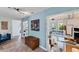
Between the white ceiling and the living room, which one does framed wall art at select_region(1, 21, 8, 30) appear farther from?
the white ceiling

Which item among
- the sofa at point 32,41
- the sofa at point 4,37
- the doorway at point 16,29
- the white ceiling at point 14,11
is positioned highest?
the white ceiling at point 14,11

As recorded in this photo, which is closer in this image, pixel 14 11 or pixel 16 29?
pixel 14 11

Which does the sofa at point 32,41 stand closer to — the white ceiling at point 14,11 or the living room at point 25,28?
the living room at point 25,28

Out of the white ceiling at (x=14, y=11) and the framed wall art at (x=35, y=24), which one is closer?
the white ceiling at (x=14, y=11)

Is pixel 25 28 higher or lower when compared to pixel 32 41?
higher

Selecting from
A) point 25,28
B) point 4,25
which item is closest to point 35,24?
point 25,28

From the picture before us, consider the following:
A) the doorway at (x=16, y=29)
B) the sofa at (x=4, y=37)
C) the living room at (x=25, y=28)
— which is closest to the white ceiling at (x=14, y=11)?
the living room at (x=25, y=28)

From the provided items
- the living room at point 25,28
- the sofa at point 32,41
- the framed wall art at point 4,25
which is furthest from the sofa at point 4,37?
the sofa at point 32,41

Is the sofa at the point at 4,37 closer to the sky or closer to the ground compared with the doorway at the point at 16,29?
closer to the ground

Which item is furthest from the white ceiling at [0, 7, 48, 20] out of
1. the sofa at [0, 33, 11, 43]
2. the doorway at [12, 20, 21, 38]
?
the sofa at [0, 33, 11, 43]

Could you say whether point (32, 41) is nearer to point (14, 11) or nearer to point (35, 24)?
point (35, 24)

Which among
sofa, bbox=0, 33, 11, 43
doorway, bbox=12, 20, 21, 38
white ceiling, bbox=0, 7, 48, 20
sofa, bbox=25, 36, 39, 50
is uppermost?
white ceiling, bbox=0, 7, 48, 20
